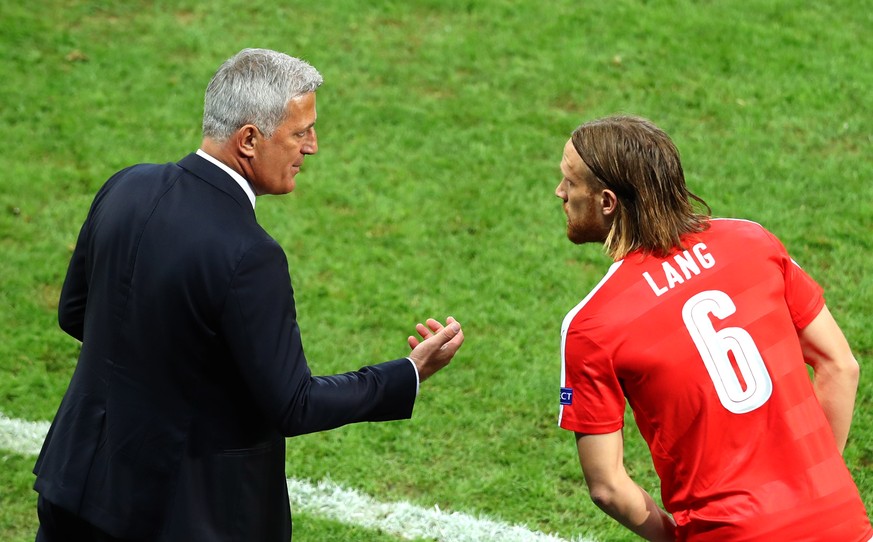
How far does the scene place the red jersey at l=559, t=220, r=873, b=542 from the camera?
3064 mm

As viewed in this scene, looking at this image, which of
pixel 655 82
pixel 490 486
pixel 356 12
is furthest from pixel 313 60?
pixel 490 486

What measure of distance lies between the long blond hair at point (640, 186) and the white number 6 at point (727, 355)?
230 millimetres

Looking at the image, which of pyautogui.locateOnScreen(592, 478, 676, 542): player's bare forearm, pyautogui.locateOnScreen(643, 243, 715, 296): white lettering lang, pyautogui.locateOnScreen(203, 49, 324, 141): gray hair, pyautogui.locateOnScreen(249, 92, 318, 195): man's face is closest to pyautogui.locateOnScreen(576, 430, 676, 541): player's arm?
pyautogui.locateOnScreen(592, 478, 676, 542): player's bare forearm

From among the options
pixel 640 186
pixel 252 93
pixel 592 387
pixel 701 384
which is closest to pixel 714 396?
pixel 701 384

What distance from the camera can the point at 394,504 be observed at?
532cm

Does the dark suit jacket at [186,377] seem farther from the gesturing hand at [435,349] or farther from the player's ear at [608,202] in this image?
the player's ear at [608,202]

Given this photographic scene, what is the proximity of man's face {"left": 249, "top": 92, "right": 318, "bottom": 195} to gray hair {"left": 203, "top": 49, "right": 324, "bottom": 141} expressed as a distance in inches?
1.0

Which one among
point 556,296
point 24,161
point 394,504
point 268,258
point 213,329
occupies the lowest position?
point 394,504

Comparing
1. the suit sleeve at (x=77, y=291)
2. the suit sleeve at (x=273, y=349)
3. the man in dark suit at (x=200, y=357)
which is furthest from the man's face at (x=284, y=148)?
the suit sleeve at (x=77, y=291)

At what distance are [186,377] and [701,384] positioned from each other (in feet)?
4.57

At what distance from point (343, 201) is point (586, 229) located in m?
4.38

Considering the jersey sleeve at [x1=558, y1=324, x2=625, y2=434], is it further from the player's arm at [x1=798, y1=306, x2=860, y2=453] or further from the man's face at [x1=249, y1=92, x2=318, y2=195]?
the man's face at [x1=249, y1=92, x2=318, y2=195]

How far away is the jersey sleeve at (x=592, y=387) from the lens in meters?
3.11

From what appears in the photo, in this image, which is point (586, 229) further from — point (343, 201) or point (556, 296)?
point (343, 201)
